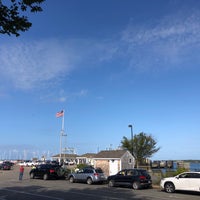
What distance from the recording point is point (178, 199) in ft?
56.5

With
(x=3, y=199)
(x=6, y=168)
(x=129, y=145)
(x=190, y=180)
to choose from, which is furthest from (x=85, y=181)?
(x=129, y=145)

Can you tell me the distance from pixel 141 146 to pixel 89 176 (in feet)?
140

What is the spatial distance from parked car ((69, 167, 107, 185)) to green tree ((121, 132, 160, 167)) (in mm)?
39221

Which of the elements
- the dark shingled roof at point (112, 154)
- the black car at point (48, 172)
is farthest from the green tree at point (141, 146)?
the black car at point (48, 172)

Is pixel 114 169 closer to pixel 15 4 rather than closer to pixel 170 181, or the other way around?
pixel 170 181

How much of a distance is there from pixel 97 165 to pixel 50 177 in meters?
16.9

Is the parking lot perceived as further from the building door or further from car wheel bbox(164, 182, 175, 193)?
the building door

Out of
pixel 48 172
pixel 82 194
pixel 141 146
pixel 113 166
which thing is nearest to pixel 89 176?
pixel 48 172

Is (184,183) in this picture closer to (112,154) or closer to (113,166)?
(113,166)

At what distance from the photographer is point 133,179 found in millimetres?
23297

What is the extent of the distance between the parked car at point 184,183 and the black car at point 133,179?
1864 millimetres

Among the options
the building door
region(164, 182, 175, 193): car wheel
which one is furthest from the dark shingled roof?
region(164, 182, 175, 193): car wheel

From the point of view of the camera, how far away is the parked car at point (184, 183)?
19.8 meters

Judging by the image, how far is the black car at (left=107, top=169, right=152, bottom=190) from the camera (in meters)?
23.0
